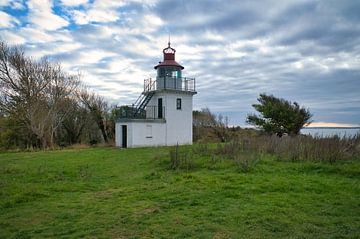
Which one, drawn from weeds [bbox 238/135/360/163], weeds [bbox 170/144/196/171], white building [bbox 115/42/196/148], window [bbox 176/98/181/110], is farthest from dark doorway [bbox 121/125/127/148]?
weeds [bbox 238/135/360/163]

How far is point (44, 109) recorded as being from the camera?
91.1 feet

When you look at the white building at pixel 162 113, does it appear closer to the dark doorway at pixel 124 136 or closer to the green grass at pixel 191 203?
the dark doorway at pixel 124 136

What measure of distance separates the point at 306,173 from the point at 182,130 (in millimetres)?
17933

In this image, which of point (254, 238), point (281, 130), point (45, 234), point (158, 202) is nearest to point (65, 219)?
point (45, 234)

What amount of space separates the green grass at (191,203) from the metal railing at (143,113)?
14.5 metres

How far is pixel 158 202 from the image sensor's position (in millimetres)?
7051

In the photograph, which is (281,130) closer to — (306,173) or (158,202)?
(306,173)

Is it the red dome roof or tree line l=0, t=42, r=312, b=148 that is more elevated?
the red dome roof

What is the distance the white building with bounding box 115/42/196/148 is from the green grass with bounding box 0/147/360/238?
44.7ft

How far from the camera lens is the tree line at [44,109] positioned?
2597 centimetres

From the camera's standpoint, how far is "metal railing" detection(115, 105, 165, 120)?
25812 mm

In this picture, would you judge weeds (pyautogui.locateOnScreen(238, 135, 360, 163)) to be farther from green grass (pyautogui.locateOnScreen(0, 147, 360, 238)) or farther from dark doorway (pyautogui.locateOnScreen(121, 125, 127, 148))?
dark doorway (pyautogui.locateOnScreen(121, 125, 127, 148))

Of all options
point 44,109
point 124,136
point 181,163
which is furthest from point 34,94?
point 181,163

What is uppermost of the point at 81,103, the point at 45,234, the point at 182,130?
the point at 81,103
